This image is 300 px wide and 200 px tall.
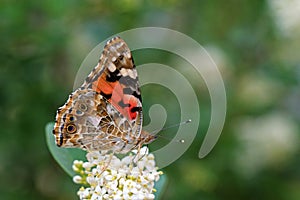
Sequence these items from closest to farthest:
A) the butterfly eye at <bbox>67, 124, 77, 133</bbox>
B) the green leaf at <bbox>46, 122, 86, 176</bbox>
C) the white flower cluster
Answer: the white flower cluster < the butterfly eye at <bbox>67, 124, 77, 133</bbox> < the green leaf at <bbox>46, 122, 86, 176</bbox>

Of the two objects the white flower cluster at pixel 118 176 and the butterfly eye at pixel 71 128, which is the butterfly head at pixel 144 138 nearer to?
the white flower cluster at pixel 118 176

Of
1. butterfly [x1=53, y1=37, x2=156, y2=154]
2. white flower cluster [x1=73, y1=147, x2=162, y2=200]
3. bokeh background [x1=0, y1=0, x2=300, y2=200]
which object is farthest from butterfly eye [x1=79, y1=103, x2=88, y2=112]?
bokeh background [x1=0, y1=0, x2=300, y2=200]

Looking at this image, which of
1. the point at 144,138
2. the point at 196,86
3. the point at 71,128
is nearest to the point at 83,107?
the point at 71,128

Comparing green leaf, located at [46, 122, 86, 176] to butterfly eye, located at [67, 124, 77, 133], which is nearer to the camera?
butterfly eye, located at [67, 124, 77, 133]

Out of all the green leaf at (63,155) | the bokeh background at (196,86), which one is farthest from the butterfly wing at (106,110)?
the bokeh background at (196,86)

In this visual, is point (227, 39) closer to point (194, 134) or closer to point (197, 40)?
point (197, 40)

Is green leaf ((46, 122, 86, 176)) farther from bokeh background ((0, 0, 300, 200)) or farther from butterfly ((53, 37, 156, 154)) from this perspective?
bokeh background ((0, 0, 300, 200))

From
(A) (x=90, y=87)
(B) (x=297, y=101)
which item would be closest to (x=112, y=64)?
(A) (x=90, y=87)
